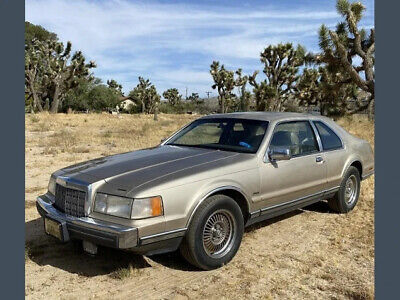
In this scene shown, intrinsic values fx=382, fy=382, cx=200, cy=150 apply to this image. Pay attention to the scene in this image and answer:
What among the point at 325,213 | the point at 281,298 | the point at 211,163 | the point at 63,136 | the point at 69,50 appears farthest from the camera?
the point at 69,50

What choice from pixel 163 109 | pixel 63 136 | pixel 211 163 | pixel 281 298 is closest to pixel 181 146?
pixel 211 163

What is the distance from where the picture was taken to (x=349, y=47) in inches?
A: 844

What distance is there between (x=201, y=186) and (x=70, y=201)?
128cm

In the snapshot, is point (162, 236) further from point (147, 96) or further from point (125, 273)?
point (147, 96)

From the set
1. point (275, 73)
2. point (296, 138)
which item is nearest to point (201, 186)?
point (296, 138)

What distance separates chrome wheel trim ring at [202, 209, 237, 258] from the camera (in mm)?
3795

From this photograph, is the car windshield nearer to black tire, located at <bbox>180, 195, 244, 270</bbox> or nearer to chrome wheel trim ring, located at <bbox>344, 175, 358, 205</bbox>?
black tire, located at <bbox>180, 195, 244, 270</bbox>

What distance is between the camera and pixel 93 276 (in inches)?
146

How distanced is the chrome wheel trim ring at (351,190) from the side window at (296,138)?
1.07 meters

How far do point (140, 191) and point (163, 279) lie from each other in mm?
943

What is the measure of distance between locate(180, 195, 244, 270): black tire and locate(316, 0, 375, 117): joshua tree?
18.6m

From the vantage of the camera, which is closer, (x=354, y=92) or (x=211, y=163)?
(x=211, y=163)

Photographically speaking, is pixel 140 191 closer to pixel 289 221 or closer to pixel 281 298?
pixel 281 298

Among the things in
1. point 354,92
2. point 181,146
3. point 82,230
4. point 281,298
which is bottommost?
point 281,298
